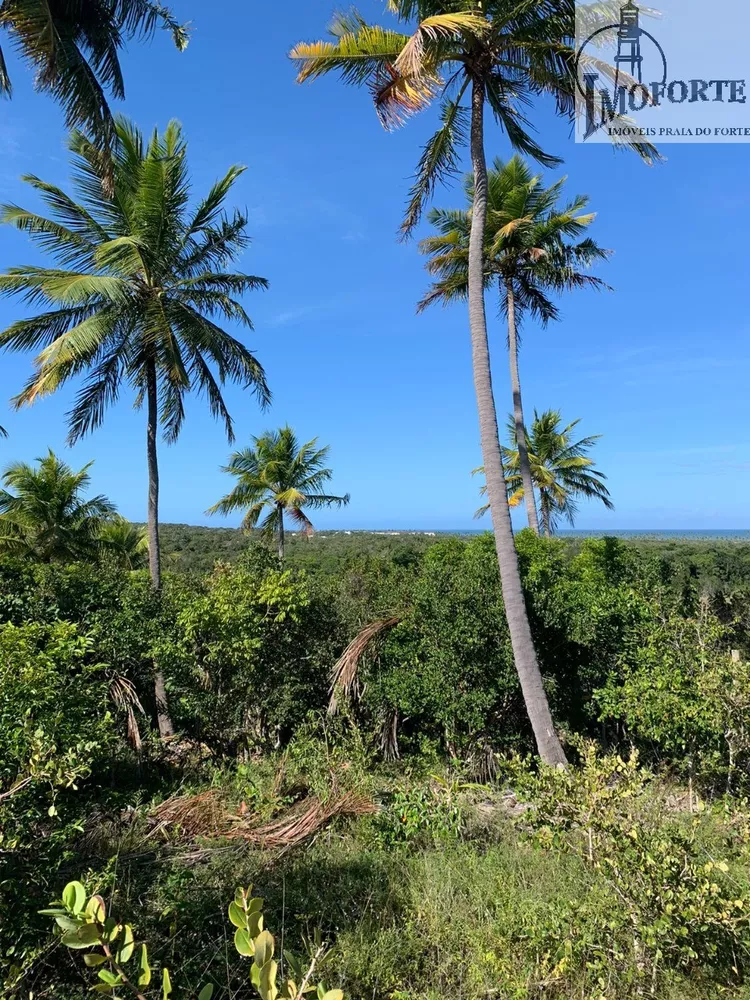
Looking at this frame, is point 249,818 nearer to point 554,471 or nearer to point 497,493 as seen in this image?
point 497,493

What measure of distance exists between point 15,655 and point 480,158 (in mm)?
7001

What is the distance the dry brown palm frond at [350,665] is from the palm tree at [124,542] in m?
13.1

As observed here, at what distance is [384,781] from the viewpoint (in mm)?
5691

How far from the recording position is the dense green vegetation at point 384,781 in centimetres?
284

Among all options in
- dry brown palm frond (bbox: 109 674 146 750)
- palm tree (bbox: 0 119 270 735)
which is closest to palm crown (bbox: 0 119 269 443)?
palm tree (bbox: 0 119 270 735)

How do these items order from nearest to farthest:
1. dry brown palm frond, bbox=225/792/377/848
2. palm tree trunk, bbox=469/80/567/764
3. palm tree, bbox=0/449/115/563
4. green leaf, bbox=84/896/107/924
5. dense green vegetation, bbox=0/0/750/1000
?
green leaf, bbox=84/896/107/924, dense green vegetation, bbox=0/0/750/1000, dry brown palm frond, bbox=225/792/377/848, palm tree trunk, bbox=469/80/567/764, palm tree, bbox=0/449/115/563

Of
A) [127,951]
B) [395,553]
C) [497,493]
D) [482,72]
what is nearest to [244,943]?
[127,951]

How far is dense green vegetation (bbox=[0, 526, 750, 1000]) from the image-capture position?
→ 2836 millimetres

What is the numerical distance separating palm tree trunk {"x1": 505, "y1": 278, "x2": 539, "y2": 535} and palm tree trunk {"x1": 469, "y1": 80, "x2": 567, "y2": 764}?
5.68 m

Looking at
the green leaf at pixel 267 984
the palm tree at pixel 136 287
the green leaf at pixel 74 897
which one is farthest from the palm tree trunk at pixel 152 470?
the green leaf at pixel 267 984

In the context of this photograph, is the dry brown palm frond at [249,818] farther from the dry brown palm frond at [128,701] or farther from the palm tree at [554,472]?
the palm tree at [554,472]

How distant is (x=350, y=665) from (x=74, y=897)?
5.29 m

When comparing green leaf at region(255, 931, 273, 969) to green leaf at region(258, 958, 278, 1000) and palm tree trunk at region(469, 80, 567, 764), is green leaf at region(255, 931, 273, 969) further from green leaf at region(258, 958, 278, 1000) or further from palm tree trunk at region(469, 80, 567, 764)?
palm tree trunk at region(469, 80, 567, 764)

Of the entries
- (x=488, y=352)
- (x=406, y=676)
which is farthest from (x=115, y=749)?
(x=488, y=352)
